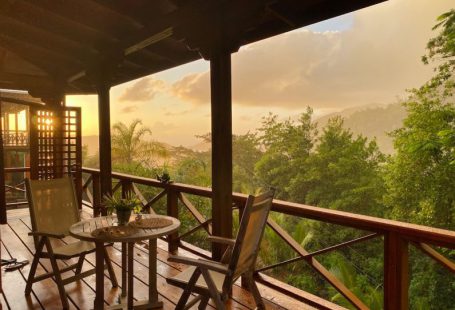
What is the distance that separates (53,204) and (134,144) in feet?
37.2

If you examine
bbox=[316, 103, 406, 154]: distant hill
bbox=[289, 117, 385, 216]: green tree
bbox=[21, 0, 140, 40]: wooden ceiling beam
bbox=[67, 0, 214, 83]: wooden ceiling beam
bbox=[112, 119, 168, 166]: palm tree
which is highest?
bbox=[316, 103, 406, 154]: distant hill

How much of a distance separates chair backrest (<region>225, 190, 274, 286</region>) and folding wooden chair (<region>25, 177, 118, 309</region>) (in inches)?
60.3

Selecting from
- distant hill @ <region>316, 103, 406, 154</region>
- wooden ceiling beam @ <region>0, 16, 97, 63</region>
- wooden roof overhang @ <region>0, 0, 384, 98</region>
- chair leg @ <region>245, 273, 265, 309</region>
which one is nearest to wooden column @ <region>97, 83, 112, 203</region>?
wooden roof overhang @ <region>0, 0, 384, 98</region>

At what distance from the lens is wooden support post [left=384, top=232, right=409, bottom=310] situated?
2.19 metres

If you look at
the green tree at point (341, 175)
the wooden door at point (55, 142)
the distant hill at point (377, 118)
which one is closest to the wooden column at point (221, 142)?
the wooden door at point (55, 142)

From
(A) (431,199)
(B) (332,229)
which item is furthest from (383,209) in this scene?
(A) (431,199)

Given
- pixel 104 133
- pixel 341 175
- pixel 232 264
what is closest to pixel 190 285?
pixel 232 264

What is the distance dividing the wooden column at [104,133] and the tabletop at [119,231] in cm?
212

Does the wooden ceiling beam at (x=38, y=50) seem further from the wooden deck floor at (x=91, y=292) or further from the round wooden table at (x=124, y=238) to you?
the round wooden table at (x=124, y=238)

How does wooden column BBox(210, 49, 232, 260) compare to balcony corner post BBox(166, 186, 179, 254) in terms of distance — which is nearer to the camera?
wooden column BBox(210, 49, 232, 260)

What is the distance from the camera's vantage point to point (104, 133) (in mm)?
4809

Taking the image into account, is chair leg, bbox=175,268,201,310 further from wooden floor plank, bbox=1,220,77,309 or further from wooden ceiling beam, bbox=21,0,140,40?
wooden ceiling beam, bbox=21,0,140,40

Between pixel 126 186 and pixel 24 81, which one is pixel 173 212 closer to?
pixel 126 186

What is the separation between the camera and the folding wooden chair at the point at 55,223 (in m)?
2.80
